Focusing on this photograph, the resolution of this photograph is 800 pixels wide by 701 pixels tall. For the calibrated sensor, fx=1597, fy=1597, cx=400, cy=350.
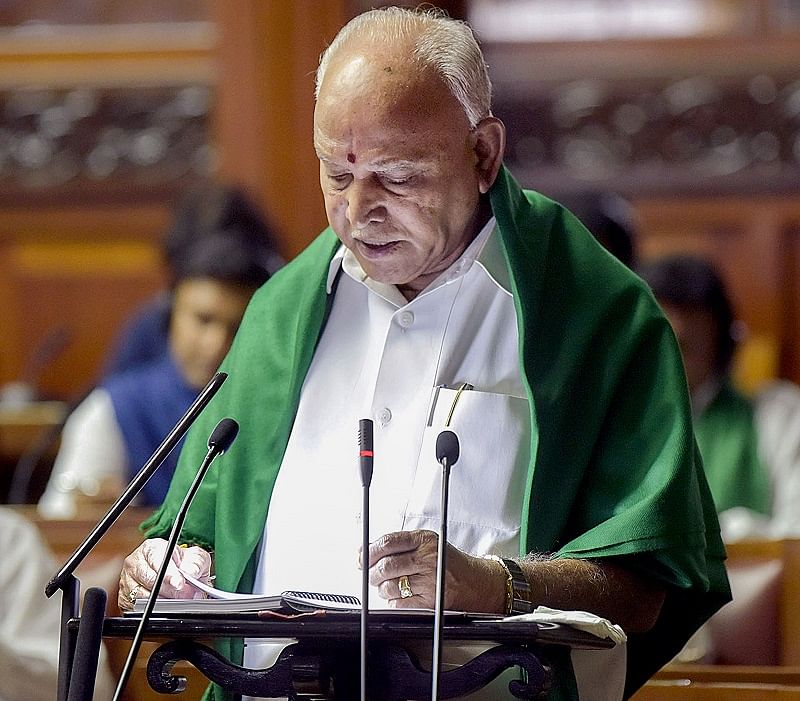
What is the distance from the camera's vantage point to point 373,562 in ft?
6.71

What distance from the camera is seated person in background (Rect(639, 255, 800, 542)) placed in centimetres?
491

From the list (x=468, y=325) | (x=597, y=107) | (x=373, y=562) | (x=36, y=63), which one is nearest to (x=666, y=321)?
(x=468, y=325)

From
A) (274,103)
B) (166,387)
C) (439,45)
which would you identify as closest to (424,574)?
(439,45)

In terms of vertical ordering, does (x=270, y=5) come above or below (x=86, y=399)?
above

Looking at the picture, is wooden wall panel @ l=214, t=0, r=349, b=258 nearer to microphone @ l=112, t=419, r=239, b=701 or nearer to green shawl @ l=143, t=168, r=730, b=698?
green shawl @ l=143, t=168, r=730, b=698

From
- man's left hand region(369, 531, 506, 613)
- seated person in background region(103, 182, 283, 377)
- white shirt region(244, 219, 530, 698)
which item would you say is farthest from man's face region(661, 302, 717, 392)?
man's left hand region(369, 531, 506, 613)

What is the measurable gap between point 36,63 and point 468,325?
5.20 metres

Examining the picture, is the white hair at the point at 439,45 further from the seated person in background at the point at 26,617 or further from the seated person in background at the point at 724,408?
the seated person in background at the point at 724,408

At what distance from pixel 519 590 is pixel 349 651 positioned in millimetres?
256

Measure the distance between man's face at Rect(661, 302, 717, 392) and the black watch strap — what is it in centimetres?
299

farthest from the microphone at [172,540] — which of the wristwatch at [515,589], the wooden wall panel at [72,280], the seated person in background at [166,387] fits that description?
the wooden wall panel at [72,280]

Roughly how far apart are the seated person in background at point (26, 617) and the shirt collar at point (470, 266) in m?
1.13

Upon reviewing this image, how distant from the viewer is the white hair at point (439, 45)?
2.39m

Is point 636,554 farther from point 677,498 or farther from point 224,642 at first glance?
point 224,642
